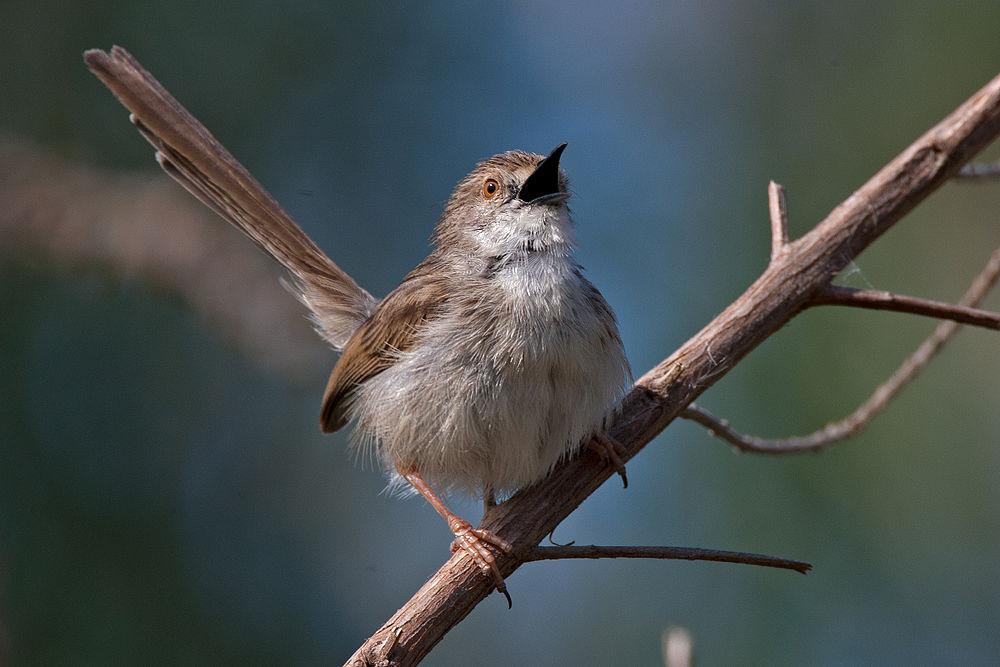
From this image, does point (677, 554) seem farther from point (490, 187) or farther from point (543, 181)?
point (490, 187)

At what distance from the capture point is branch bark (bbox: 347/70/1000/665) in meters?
2.87

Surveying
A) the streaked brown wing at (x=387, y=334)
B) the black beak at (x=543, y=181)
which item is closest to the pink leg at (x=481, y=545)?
the streaked brown wing at (x=387, y=334)

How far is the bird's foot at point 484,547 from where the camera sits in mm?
2828

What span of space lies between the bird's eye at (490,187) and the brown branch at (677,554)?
1.73m

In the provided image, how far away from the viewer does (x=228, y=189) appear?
166 inches

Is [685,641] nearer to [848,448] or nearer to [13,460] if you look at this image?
[848,448]

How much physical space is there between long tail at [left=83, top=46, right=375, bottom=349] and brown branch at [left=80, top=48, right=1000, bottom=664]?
71.4 inches

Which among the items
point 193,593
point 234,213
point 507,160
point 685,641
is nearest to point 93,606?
point 193,593

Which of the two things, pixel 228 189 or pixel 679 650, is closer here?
pixel 679 650

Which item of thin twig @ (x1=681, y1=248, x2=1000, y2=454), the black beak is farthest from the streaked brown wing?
thin twig @ (x1=681, y1=248, x2=1000, y2=454)

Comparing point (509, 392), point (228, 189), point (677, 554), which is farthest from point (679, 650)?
point (228, 189)

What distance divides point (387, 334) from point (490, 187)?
715 millimetres

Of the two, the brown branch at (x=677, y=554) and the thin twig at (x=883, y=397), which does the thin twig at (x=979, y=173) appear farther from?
the brown branch at (x=677, y=554)

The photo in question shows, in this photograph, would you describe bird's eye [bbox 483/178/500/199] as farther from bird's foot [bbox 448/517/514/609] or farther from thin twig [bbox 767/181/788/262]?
bird's foot [bbox 448/517/514/609]
